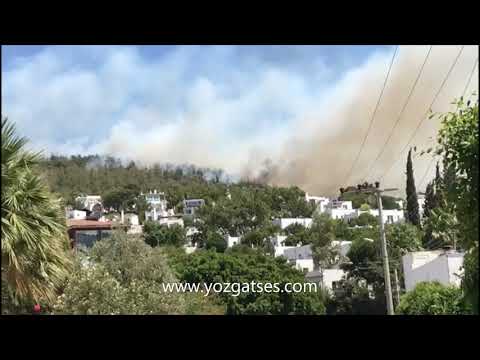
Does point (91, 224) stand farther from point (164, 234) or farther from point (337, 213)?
point (337, 213)

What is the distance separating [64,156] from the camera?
20078mm

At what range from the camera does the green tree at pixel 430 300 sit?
12.1 metres

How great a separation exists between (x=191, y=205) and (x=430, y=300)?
11.0 meters

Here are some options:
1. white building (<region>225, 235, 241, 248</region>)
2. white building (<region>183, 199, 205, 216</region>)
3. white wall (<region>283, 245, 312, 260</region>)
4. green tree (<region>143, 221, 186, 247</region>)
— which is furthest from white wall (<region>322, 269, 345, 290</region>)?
green tree (<region>143, 221, 186, 247</region>)

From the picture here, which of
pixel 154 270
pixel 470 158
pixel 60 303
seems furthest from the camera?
pixel 154 270

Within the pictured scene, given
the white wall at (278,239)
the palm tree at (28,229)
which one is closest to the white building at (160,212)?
the white wall at (278,239)

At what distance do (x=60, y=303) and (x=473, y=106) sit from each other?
7799mm

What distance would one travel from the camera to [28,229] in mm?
6324

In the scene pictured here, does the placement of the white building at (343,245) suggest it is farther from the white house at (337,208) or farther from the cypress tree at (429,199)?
the cypress tree at (429,199)

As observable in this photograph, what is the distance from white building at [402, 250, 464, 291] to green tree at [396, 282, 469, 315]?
1.27m

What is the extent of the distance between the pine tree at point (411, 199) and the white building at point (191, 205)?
636 centimetres

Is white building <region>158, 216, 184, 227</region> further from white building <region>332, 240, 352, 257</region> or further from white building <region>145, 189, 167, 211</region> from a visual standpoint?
white building <region>332, 240, 352, 257</region>
